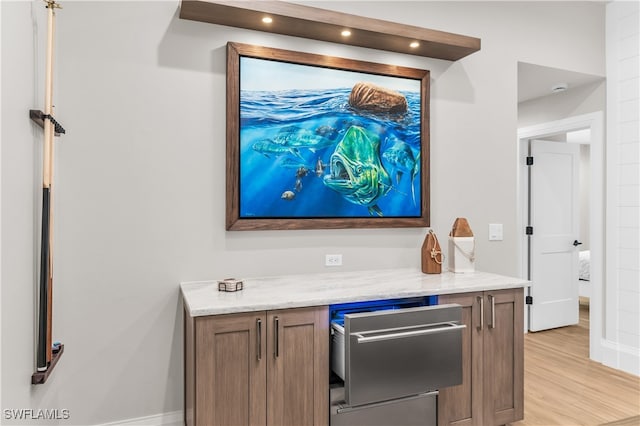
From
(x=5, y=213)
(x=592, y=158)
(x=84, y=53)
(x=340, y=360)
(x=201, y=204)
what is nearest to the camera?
(x=5, y=213)

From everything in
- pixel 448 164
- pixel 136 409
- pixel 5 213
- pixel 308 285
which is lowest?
pixel 136 409

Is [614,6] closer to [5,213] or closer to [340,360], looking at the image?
[340,360]

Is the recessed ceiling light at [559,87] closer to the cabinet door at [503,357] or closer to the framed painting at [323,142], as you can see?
the framed painting at [323,142]

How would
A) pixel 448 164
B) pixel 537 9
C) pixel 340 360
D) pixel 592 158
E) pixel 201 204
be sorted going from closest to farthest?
pixel 340 360
pixel 201 204
pixel 448 164
pixel 537 9
pixel 592 158

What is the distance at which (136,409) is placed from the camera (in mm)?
2252

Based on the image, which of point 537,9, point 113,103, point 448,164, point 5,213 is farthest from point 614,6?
point 5,213

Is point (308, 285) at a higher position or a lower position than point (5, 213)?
lower

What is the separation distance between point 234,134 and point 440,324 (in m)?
1.51

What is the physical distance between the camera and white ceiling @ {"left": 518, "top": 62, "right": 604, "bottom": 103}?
335 centimetres

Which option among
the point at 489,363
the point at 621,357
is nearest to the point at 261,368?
the point at 489,363

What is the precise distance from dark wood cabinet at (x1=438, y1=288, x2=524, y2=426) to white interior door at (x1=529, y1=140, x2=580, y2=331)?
7.07ft

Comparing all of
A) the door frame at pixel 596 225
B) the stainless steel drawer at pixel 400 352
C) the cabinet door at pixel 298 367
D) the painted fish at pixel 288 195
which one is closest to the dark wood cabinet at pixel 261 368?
the cabinet door at pixel 298 367

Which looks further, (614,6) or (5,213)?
(614,6)

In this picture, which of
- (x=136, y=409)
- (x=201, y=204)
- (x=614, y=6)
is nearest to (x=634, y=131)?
(x=614, y=6)
